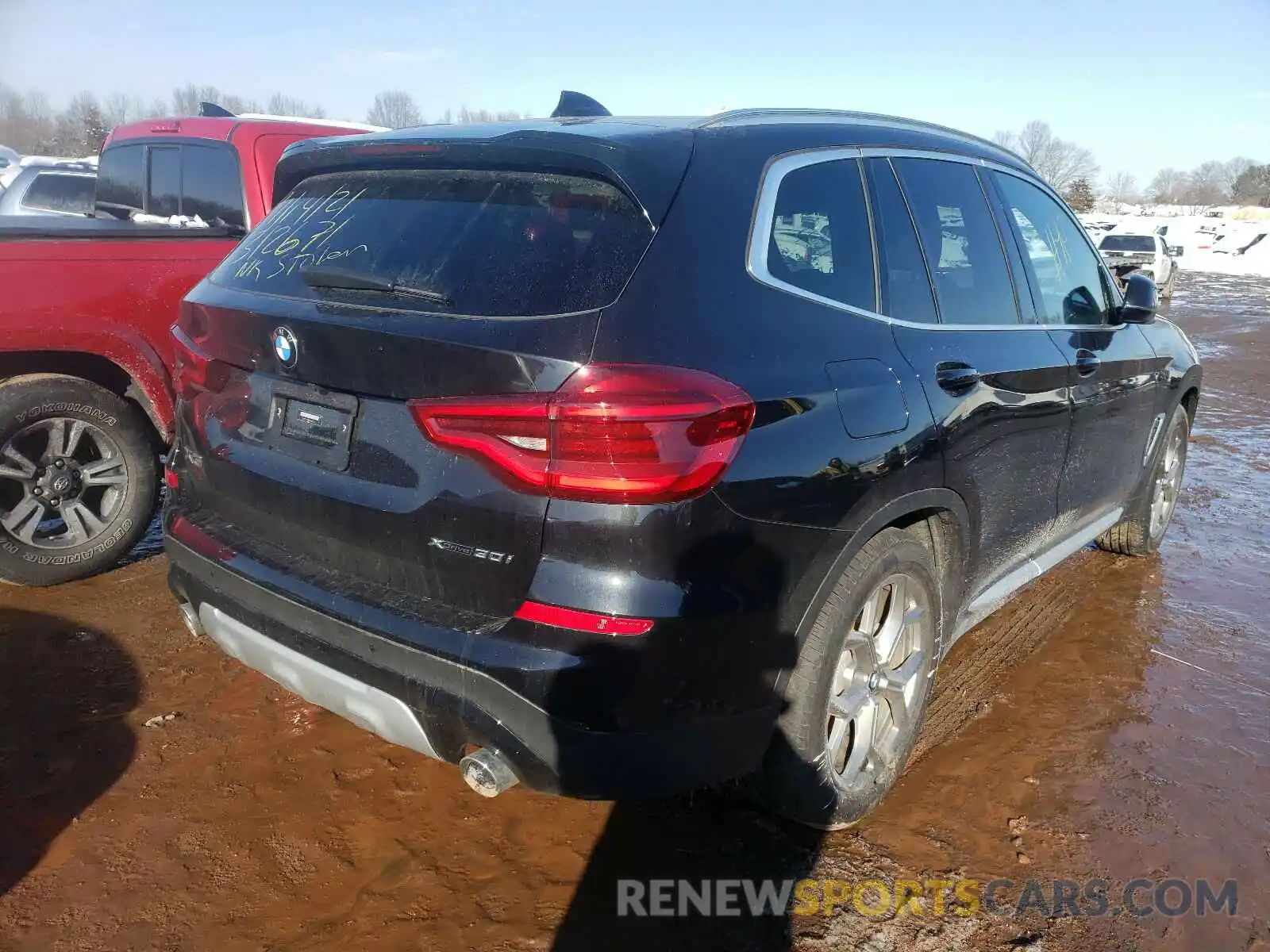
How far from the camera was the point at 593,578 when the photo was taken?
1.99 m

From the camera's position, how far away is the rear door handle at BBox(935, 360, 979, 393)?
277 cm

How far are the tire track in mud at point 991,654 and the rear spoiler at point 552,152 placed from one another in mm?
2061

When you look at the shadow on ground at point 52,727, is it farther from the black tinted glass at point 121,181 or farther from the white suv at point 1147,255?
the white suv at point 1147,255

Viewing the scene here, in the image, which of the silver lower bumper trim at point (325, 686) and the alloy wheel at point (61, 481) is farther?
the alloy wheel at point (61, 481)

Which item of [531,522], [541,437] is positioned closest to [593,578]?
[531,522]

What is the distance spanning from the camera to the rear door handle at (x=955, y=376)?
2768 mm

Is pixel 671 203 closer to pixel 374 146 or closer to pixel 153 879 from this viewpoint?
pixel 374 146

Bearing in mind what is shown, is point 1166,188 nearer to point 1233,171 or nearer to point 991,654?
point 1233,171

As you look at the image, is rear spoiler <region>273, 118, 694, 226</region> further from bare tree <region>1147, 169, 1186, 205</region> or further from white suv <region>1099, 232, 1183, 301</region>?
bare tree <region>1147, 169, 1186, 205</region>

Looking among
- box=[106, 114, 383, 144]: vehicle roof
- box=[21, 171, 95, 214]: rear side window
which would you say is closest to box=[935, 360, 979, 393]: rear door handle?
box=[106, 114, 383, 144]: vehicle roof

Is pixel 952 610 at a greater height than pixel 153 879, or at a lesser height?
greater

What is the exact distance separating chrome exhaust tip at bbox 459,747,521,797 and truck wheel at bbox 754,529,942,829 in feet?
2.24

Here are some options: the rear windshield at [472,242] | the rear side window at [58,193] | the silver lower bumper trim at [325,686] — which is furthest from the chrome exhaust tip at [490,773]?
the rear side window at [58,193]

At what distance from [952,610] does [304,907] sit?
6.69 feet
